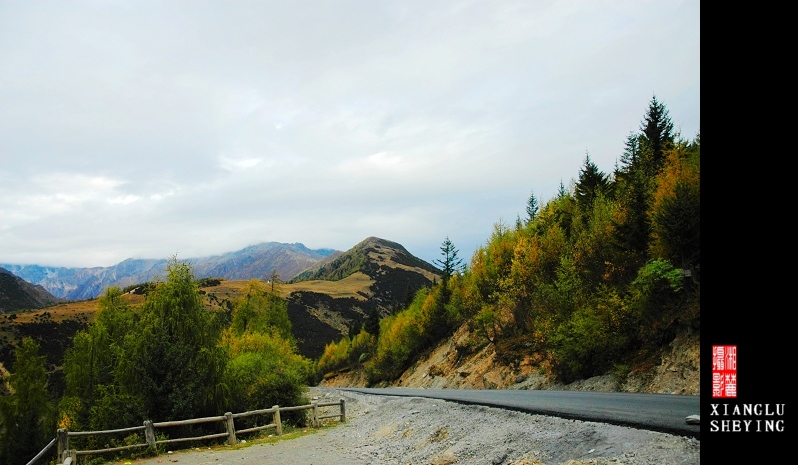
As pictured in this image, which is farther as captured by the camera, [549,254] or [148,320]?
[549,254]

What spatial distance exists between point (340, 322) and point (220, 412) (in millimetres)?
178626

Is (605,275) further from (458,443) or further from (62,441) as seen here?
(62,441)

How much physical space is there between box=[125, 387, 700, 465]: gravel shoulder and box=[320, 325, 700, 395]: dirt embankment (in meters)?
10.4

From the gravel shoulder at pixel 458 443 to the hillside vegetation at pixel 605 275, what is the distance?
12.8 m

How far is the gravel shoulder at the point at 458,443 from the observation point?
309 inches

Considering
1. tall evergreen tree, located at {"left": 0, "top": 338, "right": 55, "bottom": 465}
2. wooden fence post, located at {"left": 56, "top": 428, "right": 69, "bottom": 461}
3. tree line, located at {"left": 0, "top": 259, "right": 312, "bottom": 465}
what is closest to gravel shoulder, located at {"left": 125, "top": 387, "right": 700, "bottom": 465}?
wooden fence post, located at {"left": 56, "top": 428, "right": 69, "bottom": 461}

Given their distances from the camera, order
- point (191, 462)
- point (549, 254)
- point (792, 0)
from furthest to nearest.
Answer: point (549, 254), point (191, 462), point (792, 0)

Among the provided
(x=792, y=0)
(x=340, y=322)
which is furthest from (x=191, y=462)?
Result: (x=340, y=322)

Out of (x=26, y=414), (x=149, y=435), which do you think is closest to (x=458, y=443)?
(x=149, y=435)

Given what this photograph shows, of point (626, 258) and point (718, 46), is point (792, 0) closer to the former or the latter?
point (718, 46)

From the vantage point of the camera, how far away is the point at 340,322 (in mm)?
199750

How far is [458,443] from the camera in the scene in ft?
40.0

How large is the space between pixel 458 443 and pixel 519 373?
1075 inches

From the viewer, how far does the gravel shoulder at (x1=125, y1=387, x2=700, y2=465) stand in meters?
7.85
